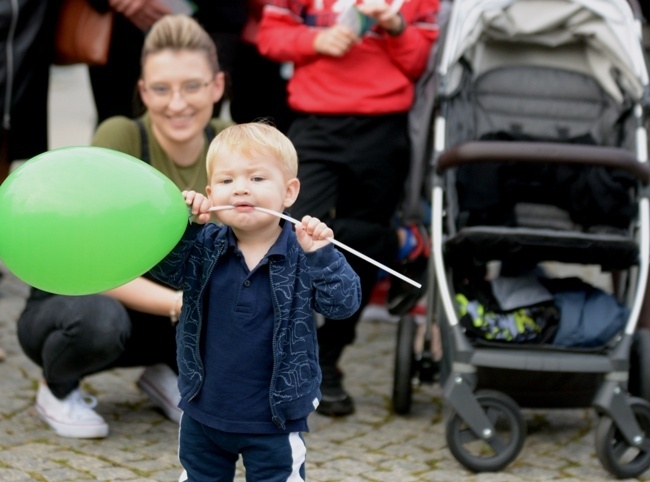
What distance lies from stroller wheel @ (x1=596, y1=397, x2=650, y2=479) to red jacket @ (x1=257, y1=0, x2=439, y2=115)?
1.46m

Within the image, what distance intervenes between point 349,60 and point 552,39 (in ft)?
2.60

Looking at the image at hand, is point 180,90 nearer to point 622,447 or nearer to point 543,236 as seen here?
point 543,236

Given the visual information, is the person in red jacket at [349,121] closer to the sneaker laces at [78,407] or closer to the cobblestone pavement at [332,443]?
the cobblestone pavement at [332,443]

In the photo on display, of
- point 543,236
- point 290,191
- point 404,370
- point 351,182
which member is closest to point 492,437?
point 404,370

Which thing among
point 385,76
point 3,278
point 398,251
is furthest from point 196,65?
point 3,278

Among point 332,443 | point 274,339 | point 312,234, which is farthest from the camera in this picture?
point 332,443

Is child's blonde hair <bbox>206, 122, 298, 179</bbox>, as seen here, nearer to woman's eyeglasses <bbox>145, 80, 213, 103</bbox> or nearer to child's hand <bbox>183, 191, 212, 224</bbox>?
child's hand <bbox>183, 191, 212, 224</bbox>

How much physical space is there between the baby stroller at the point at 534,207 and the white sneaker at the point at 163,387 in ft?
3.26

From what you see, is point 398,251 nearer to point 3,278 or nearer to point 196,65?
point 196,65

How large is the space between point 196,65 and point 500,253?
1.26 meters

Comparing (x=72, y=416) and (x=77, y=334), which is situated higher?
(x=77, y=334)

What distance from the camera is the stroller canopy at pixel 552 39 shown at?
4.58m

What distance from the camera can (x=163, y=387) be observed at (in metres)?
4.58

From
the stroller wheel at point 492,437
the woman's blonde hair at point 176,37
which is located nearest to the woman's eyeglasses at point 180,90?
the woman's blonde hair at point 176,37
